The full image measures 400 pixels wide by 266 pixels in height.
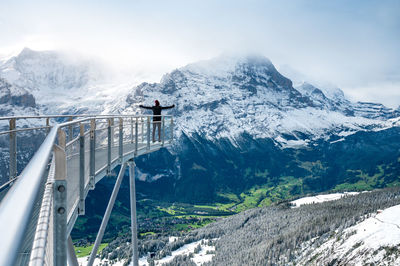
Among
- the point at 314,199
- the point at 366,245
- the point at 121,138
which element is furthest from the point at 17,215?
the point at 314,199

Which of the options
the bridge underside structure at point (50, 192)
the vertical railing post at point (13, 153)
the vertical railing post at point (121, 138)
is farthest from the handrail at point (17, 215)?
the vertical railing post at point (121, 138)

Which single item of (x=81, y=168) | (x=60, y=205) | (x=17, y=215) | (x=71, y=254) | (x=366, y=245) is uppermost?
(x=17, y=215)

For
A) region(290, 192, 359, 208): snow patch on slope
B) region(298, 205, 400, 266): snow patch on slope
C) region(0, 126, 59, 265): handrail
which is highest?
region(0, 126, 59, 265): handrail

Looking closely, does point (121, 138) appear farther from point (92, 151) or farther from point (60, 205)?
point (60, 205)

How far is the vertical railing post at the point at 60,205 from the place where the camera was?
393 centimetres

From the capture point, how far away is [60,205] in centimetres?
430

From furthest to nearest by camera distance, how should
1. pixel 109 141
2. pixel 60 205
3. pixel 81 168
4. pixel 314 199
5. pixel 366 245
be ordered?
pixel 314 199, pixel 366 245, pixel 109 141, pixel 81 168, pixel 60 205

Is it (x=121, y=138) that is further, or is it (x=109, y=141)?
(x=121, y=138)

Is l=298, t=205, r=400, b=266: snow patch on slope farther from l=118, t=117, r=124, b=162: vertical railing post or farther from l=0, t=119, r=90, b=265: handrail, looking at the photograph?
l=0, t=119, r=90, b=265: handrail

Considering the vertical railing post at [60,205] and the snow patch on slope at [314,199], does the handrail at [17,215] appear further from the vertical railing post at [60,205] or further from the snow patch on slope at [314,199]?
the snow patch on slope at [314,199]

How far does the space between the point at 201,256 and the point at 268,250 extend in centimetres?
2938

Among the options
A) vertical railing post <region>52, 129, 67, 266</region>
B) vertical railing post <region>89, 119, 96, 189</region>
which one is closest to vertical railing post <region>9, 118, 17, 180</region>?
vertical railing post <region>89, 119, 96, 189</region>

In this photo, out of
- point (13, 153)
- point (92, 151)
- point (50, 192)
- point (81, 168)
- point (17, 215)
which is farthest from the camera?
point (92, 151)

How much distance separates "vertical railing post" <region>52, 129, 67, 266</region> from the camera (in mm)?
3935
